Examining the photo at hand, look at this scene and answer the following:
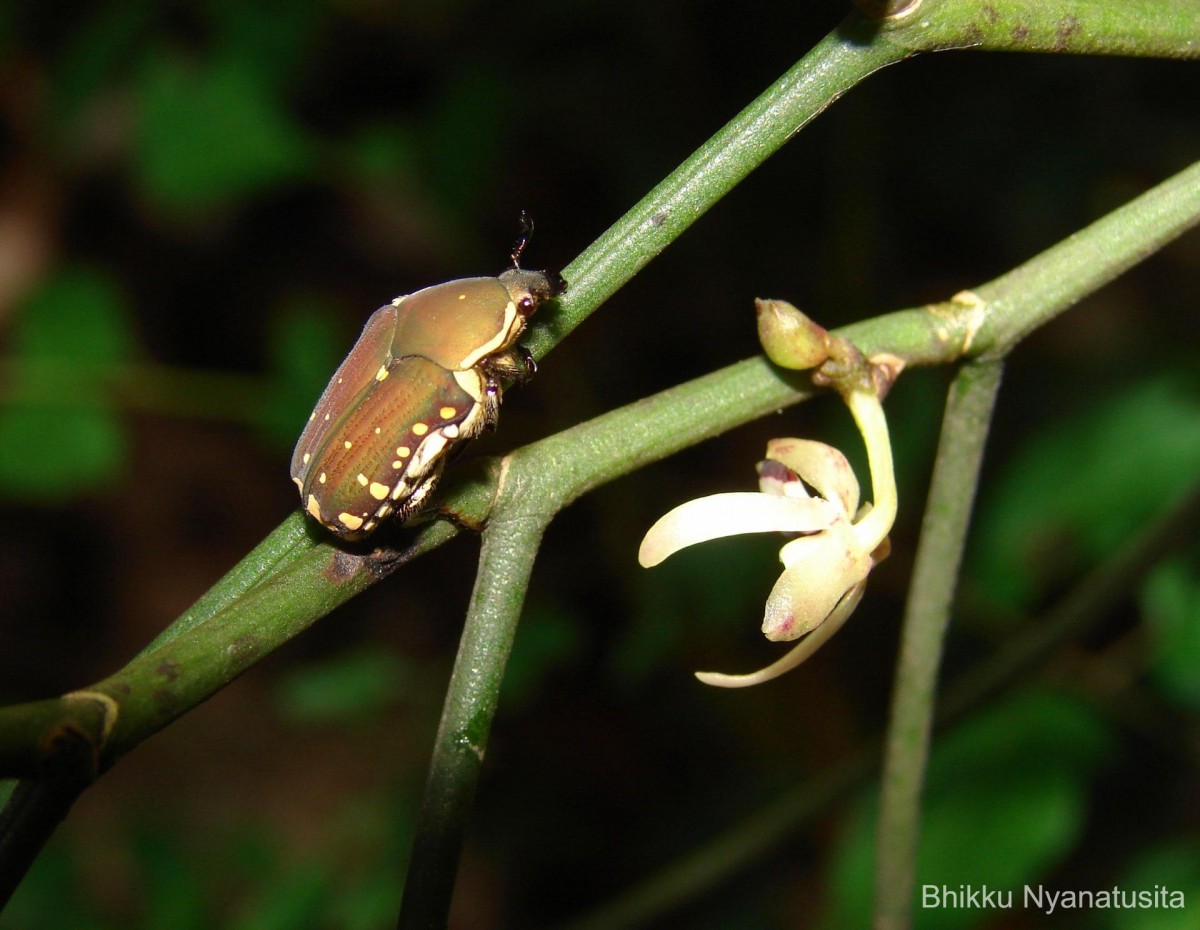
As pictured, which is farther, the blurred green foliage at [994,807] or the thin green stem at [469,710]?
the blurred green foliage at [994,807]

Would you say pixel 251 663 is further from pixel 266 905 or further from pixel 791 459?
pixel 266 905

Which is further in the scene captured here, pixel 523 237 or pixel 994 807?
pixel 994 807

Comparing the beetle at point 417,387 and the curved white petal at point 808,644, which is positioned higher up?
the beetle at point 417,387

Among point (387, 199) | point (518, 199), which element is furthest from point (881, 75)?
point (387, 199)

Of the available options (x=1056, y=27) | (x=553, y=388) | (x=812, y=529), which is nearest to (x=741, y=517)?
(x=812, y=529)

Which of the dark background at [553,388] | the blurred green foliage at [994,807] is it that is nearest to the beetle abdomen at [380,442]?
the blurred green foliage at [994,807]

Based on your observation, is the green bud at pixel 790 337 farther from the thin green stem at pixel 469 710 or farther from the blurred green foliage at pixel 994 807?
the blurred green foliage at pixel 994 807

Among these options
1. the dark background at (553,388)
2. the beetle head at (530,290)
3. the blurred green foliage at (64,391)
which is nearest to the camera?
the beetle head at (530,290)

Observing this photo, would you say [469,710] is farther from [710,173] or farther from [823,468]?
[710,173]
